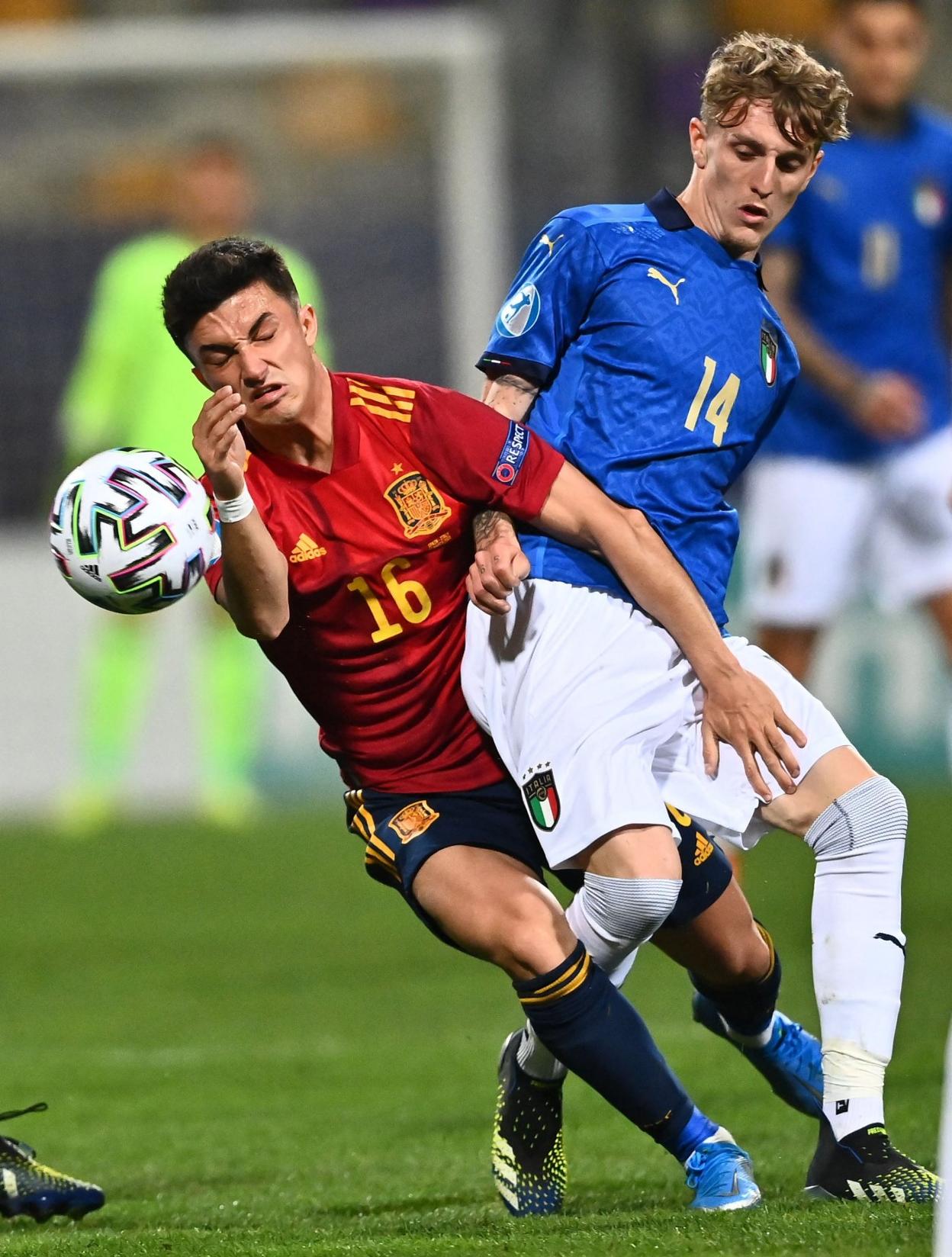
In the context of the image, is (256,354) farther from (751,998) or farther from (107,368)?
(107,368)

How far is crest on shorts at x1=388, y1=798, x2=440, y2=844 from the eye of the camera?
4266 millimetres

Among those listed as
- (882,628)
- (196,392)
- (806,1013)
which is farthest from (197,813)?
(806,1013)

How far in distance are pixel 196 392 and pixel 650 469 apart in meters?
7.08

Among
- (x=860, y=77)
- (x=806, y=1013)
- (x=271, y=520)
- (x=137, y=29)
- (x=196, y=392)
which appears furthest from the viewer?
(x=137, y=29)

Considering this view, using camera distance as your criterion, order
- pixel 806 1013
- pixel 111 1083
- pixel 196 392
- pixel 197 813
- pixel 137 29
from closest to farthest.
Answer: pixel 111 1083 → pixel 806 1013 → pixel 196 392 → pixel 197 813 → pixel 137 29

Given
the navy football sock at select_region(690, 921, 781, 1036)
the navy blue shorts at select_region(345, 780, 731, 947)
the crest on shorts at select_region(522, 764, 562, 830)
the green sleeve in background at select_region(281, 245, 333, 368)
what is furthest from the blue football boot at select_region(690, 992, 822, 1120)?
the green sleeve in background at select_region(281, 245, 333, 368)

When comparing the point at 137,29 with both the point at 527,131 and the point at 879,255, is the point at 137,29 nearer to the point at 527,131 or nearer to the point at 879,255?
the point at 527,131

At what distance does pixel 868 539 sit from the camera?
24.6 ft

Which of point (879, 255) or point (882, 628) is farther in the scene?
point (882, 628)

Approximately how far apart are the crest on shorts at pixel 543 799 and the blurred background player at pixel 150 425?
6.70 metres

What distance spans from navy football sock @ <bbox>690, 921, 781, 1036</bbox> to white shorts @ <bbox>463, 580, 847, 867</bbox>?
372 millimetres

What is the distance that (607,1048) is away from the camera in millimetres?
3979

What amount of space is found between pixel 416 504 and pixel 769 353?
0.74m

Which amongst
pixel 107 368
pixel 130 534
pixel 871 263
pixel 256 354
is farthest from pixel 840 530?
pixel 107 368
